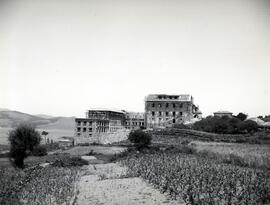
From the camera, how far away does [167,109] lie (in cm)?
6981

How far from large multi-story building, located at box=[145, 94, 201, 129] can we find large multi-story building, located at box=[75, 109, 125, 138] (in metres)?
9.13

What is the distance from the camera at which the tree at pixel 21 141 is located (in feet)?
103

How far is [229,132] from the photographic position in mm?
47438

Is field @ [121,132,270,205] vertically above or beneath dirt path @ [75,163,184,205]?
above

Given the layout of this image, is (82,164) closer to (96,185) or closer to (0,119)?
(96,185)

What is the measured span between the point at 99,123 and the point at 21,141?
35.5 meters

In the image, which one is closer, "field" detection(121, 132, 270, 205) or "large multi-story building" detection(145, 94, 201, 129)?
"field" detection(121, 132, 270, 205)

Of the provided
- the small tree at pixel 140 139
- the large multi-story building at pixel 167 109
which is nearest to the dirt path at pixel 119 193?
the small tree at pixel 140 139

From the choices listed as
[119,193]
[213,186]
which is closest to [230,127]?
[213,186]

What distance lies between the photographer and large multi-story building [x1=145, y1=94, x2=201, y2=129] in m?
68.5

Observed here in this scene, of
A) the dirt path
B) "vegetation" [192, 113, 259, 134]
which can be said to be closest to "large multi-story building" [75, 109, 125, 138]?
"vegetation" [192, 113, 259, 134]

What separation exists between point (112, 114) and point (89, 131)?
12.6 m

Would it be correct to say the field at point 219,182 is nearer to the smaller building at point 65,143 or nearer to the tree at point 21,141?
the tree at point 21,141

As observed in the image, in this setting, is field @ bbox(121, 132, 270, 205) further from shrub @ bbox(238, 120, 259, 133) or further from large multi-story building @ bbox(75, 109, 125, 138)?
large multi-story building @ bbox(75, 109, 125, 138)
